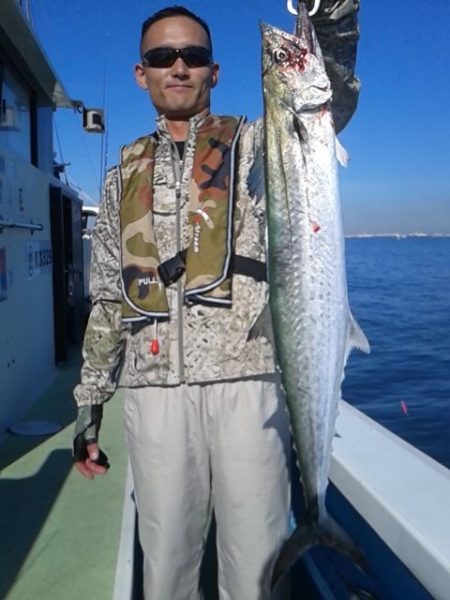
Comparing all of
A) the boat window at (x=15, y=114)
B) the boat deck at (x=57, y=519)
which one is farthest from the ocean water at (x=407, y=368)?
the boat window at (x=15, y=114)

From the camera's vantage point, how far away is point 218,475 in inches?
102

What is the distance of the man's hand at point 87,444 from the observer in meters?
2.89

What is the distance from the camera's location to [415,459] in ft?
10.5

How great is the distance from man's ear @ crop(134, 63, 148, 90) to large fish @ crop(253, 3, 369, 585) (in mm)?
744

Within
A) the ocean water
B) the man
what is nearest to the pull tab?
the man

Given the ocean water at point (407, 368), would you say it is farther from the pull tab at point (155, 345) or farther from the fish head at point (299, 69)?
the fish head at point (299, 69)

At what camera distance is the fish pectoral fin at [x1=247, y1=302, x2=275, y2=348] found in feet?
7.82

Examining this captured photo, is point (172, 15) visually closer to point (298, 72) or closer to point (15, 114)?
point (298, 72)

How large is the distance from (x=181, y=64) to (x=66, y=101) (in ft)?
21.9

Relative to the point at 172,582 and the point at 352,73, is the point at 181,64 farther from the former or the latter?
the point at 172,582

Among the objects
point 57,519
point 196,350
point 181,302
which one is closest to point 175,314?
point 181,302

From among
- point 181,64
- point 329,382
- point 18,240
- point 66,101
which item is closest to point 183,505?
point 329,382

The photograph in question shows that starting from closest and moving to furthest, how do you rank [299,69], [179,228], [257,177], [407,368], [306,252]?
[299,69] → [306,252] → [257,177] → [179,228] → [407,368]

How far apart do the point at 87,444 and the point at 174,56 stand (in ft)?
5.49
